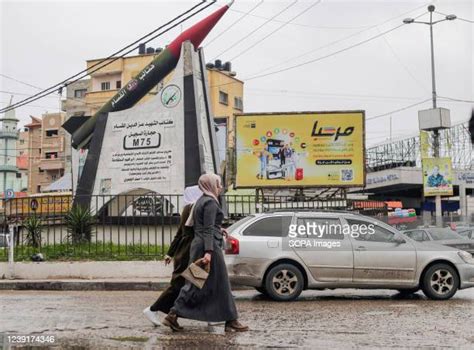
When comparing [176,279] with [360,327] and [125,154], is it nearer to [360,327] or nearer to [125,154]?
[360,327]

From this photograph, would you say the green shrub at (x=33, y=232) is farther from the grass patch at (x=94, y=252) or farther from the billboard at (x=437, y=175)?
the billboard at (x=437, y=175)

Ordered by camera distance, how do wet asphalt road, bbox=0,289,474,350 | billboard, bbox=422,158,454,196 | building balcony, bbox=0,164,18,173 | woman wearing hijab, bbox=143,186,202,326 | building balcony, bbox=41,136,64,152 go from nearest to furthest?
wet asphalt road, bbox=0,289,474,350 < woman wearing hijab, bbox=143,186,202,326 < billboard, bbox=422,158,454,196 < building balcony, bbox=41,136,64,152 < building balcony, bbox=0,164,18,173

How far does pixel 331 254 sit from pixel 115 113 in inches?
428

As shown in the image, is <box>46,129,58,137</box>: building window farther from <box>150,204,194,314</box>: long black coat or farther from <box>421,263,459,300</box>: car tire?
<box>150,204,194,314</box>: long black coat

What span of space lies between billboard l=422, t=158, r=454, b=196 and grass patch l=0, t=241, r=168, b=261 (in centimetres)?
1891

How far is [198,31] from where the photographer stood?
20.0 metres

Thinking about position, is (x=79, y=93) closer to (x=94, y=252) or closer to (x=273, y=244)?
(x=94, y=252)

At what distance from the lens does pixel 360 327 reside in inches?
308

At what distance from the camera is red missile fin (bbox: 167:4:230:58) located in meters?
19.9

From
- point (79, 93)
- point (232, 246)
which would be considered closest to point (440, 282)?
point (232, 246)

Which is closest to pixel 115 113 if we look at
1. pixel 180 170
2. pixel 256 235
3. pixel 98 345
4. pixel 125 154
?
pixel 125 154

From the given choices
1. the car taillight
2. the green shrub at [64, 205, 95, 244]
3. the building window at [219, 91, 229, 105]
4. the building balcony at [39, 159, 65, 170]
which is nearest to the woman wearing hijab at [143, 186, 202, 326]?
Answer: the car taillight

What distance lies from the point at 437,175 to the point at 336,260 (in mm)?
21848

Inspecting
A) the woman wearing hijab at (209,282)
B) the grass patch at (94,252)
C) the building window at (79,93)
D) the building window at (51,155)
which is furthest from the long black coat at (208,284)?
the building window at (51,155)
